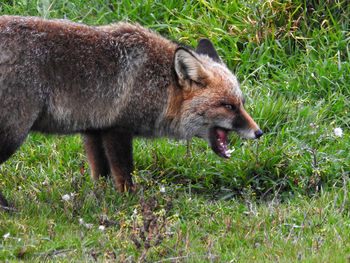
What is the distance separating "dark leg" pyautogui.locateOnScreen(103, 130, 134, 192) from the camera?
6516mm

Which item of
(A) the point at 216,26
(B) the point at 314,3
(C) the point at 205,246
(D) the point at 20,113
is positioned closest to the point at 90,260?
(C) the point at 205,246

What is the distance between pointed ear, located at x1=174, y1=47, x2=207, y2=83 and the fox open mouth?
1.89ft

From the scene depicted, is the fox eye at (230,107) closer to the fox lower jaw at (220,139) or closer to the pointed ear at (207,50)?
the fox lower jaw at (220,139)

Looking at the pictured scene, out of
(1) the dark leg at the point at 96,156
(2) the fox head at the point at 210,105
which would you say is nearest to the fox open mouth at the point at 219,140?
(2) the fox head at the point at 210,105

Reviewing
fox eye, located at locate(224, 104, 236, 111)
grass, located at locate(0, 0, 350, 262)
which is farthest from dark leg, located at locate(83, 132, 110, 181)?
fox eye, located at locate(224, 104, 236, 111)

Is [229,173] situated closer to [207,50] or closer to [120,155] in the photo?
[120,155]

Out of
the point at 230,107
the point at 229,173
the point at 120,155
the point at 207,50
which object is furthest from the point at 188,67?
the point at 229,173

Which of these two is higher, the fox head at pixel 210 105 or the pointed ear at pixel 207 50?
the pointed ear at pixel 207 50

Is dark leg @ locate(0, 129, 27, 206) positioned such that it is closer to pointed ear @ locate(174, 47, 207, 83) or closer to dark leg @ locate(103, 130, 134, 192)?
dark leg @ locate(103, 130, 134, 192)

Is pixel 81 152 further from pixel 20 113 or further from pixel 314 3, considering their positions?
pixel 314 3

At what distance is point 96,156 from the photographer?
22.6ft

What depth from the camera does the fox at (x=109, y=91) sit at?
5801mm

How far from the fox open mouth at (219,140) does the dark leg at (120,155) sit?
2.89ft

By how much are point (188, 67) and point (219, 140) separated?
861 mm
